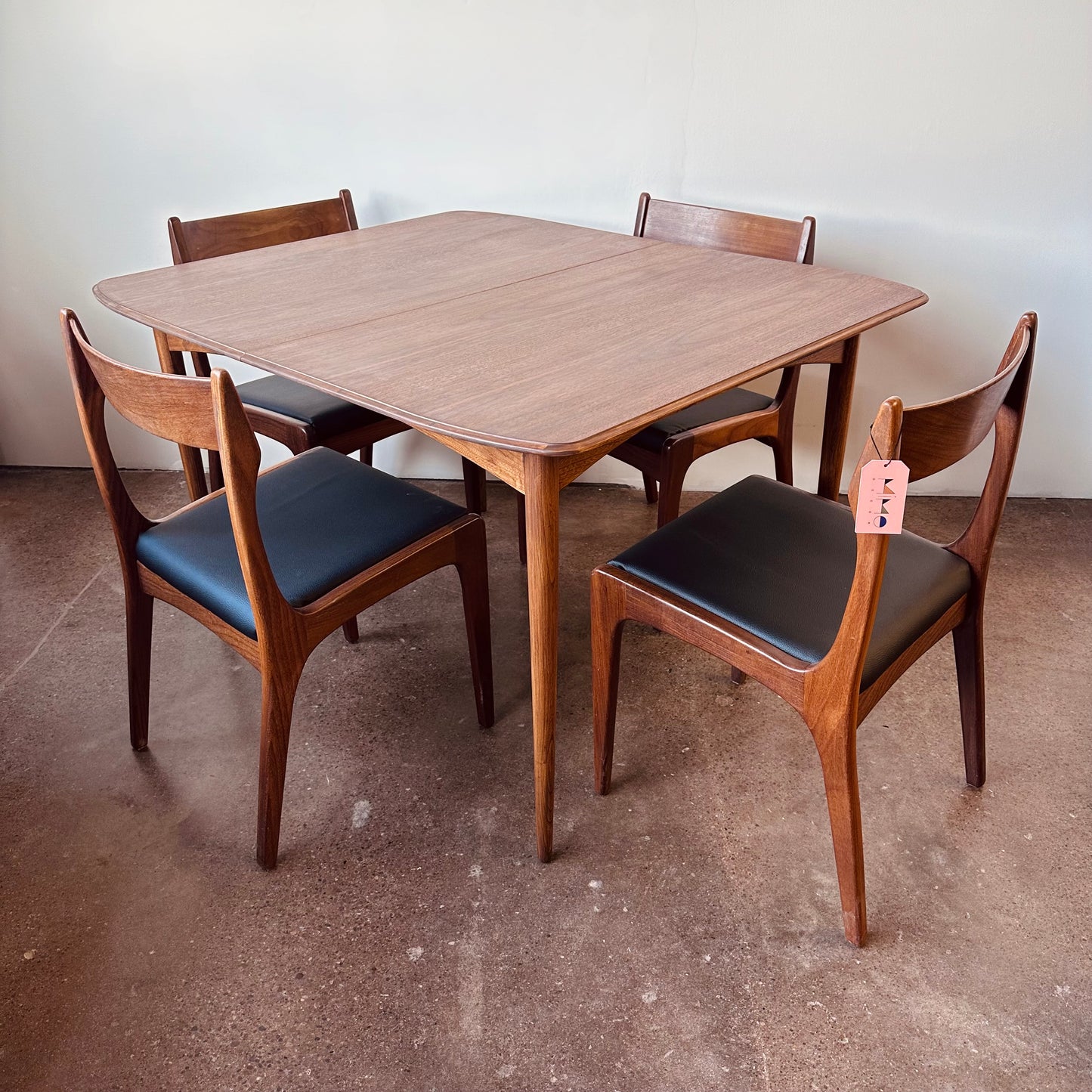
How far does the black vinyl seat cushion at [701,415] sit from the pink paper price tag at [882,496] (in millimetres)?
768

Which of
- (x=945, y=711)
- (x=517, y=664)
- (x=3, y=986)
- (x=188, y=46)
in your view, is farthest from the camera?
(x=188, y=46)

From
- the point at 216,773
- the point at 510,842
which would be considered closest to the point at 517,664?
the point at 510,842

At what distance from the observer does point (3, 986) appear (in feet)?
4.52

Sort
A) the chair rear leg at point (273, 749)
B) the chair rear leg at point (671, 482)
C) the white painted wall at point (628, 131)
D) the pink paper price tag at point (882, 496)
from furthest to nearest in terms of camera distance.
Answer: the white painted wall at point (628, 131) → the chair rear leg at point (671, 482) → the chair rear leg at point (273, 749) → the pink paper price tag at point (882, 496)

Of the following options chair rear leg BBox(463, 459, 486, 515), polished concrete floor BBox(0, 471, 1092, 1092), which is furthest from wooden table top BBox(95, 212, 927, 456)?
polished concrete floor BBox(0, 471, 1092, 1092)

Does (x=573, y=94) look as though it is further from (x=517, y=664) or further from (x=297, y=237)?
(x=517, y=664)

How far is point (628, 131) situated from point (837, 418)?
3.65ft

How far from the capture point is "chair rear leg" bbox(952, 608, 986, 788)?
1527 mm

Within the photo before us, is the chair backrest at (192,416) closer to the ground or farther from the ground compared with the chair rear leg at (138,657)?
farther from the ground

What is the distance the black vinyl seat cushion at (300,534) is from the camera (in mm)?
1432

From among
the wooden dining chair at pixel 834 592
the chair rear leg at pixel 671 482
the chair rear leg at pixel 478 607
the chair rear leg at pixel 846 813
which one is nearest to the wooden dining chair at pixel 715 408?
the chair rear leg at pixel 671 482

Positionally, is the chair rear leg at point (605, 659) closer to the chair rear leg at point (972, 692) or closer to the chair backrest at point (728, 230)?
the chair rear leg at point (972, 692)

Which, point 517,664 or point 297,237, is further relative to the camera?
point 297,237

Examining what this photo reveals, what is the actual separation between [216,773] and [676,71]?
2013 mm
